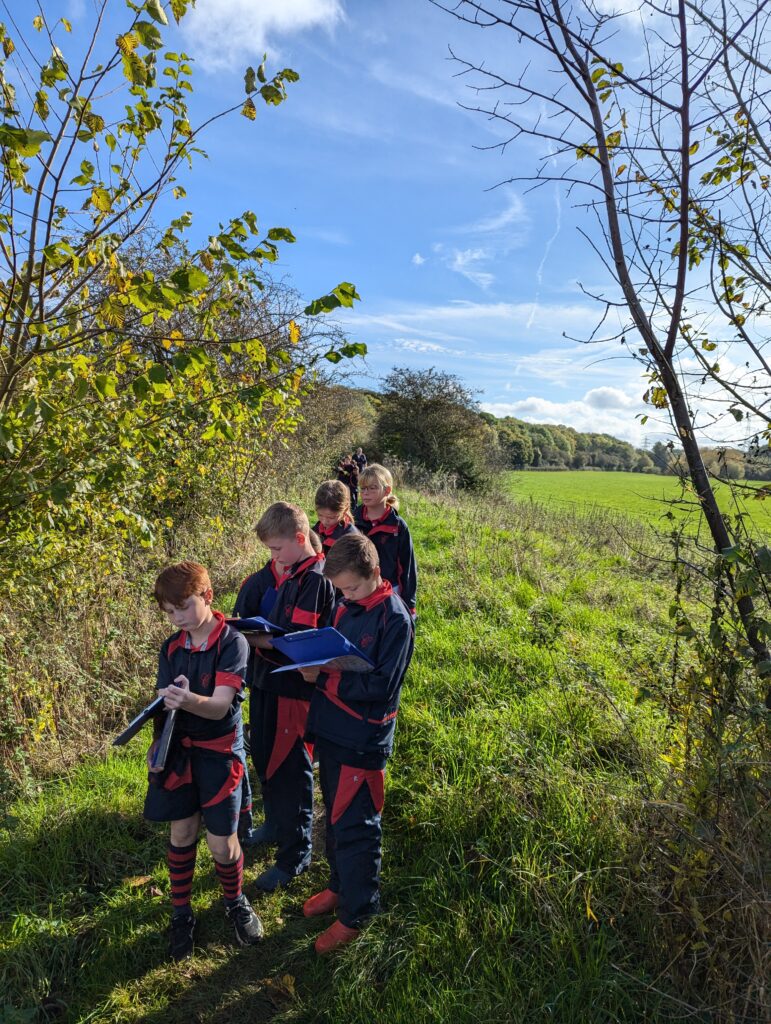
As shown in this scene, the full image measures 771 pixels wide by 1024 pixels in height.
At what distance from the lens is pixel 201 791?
2.73m

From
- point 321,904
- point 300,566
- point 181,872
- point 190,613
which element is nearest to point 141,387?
point 190,613

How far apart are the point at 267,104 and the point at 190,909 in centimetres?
407

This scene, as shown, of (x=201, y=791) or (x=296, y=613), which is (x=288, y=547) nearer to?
(x=296, y=613)

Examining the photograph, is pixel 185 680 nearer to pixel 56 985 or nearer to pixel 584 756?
pixel 56 985

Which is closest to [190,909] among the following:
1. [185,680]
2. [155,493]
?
[185,680]

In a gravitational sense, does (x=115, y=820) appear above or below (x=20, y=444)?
below

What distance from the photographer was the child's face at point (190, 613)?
8.68 ft

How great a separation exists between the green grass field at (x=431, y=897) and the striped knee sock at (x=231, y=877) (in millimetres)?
225

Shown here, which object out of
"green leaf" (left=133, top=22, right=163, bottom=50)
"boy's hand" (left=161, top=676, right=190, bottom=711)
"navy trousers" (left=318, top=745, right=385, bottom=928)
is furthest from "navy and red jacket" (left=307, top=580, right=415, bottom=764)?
"green leaf" (left=133, top=22, right=163, bottom=50)

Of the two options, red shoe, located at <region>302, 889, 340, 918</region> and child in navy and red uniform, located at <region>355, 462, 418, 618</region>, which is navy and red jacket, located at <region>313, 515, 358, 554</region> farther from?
red shoe, located at <region>302, 889, 340, 918</region>

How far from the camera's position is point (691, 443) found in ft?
8.20

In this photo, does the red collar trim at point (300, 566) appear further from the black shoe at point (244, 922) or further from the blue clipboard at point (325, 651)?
the black shoe at point (244, 922)

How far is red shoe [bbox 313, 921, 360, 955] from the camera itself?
2646 millimetres

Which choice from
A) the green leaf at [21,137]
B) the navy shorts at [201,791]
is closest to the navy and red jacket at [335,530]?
the navy shorts at [201,791]
